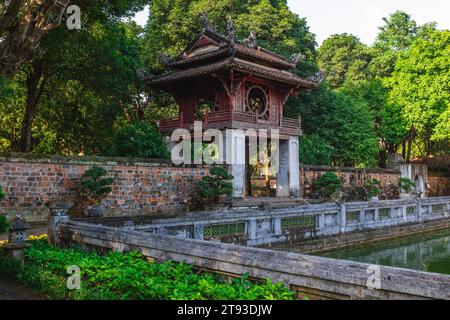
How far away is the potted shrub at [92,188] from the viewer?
47.8 feet

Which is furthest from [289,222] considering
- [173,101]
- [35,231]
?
[173,101]

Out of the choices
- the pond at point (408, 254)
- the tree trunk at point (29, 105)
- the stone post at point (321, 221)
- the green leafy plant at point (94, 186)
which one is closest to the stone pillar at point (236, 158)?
the stone post at point (321, 221)

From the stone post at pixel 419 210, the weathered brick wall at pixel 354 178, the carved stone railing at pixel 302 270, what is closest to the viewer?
the carved stone railing at pixel 302 270

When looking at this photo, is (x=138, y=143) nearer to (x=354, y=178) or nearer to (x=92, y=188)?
(x=92, y=188)

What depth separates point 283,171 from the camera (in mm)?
23219

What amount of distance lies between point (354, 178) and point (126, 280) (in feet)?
79.8

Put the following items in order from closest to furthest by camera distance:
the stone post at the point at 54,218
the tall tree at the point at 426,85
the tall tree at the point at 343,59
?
the stone post at the point at 54,218 → the tall tree at the point at 426,85 → the tall tree at the point at 343,59

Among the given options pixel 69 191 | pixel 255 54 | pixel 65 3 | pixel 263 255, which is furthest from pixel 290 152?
pixel 263 255

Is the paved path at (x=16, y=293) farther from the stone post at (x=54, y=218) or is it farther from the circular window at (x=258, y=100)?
the circular window at (x=258, y=100)

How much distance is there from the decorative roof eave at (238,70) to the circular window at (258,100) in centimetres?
126

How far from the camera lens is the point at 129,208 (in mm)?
16438

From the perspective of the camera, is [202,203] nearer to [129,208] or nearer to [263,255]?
[129,208]

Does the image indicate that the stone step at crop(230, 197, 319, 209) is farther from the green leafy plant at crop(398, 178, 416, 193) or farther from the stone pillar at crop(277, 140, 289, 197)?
the green leafy plant at crop(398, 178, 416, 193)
